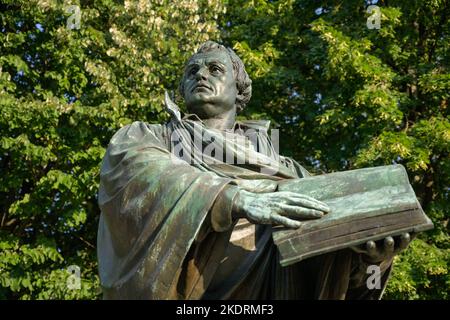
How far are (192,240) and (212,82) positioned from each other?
5.17ft

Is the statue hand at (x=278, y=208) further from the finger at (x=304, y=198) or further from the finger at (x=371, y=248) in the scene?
the finger at (x=371, y=248)

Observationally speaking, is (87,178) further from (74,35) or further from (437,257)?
(437,257)

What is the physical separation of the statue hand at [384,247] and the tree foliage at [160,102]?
7.64 meters

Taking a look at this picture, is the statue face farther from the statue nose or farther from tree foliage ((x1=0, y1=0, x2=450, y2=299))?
tree foliage ((x1=0, y1=0, x2=450, y2=299))

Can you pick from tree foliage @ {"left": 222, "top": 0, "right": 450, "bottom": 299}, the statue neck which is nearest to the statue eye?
the statue neck

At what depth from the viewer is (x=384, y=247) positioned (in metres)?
5.00

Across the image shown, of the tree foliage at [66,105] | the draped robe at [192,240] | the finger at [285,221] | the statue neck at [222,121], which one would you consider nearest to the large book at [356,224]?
the finger at [285,221]

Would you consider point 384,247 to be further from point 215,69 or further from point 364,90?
point 364,90

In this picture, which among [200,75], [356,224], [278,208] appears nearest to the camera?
[356,224]

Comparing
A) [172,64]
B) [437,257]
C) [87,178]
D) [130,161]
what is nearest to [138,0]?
[172,64]

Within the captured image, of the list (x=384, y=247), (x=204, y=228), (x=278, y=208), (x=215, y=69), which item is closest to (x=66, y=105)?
(x=215, y=69)

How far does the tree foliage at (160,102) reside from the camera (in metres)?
13.5

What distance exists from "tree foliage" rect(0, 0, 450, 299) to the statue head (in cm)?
667

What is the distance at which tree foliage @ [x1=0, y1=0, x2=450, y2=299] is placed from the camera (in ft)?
44.3
